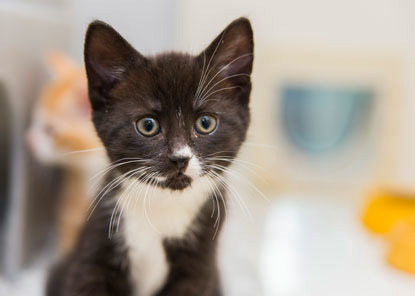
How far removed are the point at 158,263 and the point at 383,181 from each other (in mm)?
1596

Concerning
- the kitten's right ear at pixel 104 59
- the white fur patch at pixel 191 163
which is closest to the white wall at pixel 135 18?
the kitten's right ear at pixel 104 59

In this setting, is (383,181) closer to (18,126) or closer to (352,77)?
(352,77)

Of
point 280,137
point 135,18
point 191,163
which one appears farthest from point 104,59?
point 280,137

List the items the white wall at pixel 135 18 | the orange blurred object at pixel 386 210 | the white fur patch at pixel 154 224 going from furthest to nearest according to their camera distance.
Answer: the orange blurred object at pixel 386 210 → the white wall at pixel 135 18 → the white fur patch at pixel 154 224

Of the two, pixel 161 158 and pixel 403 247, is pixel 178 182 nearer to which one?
pixel 161 158

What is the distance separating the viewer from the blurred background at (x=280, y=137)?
1.39 meters

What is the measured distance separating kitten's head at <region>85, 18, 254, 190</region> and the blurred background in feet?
0.41

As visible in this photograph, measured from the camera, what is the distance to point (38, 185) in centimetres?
150

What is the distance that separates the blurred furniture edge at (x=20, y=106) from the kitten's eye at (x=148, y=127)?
24.1 inches

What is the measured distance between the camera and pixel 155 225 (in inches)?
36.0

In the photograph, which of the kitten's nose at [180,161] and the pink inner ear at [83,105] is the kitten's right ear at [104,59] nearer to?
the kitten's nose at [180,161]

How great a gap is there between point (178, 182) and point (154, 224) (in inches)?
5.6

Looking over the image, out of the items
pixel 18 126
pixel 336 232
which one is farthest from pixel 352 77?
pixel 18 126

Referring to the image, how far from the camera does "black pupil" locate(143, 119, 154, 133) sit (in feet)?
2.70
